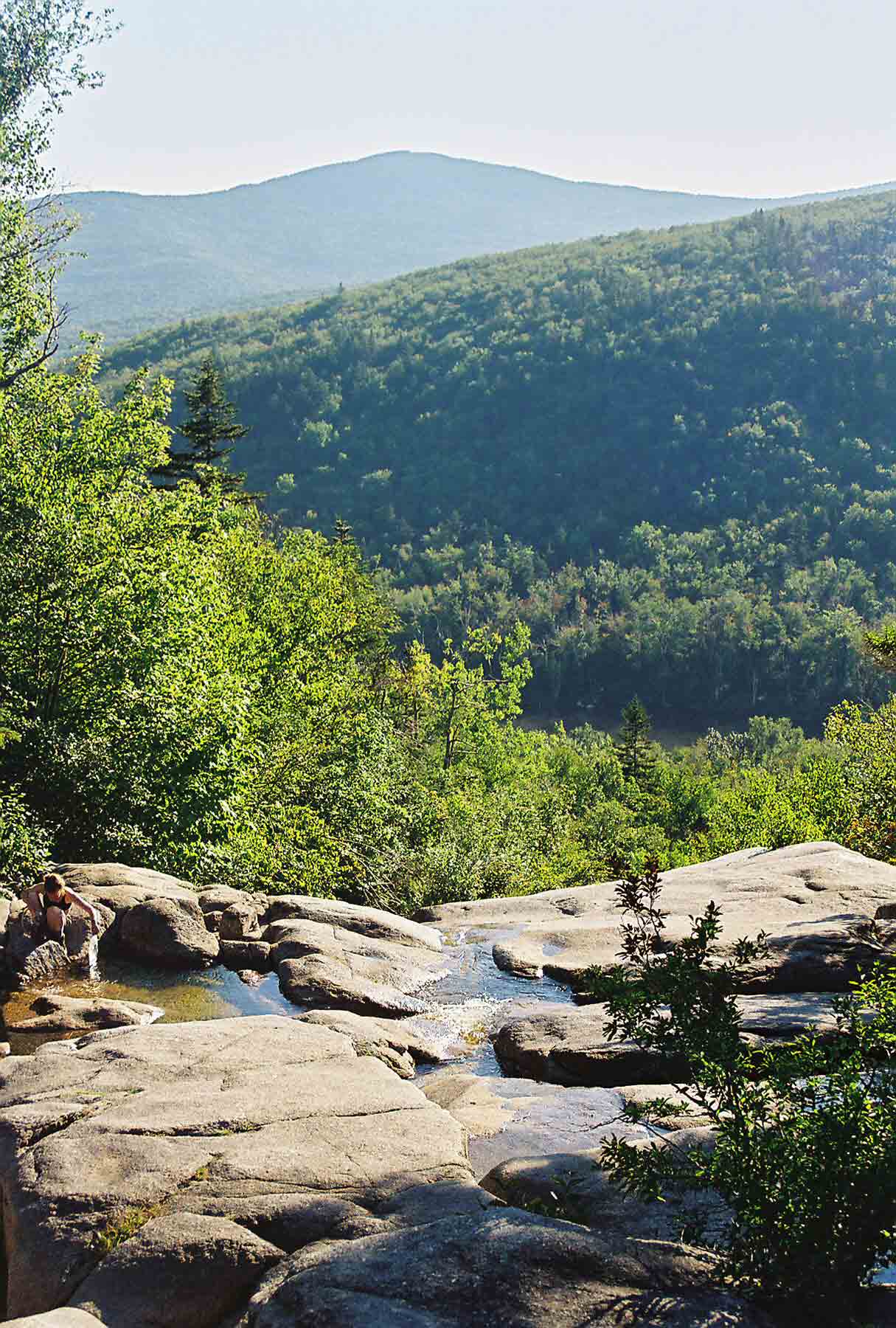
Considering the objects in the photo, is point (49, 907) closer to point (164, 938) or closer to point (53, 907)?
point (53, 907)

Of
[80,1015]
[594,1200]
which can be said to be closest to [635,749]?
[80,1015]

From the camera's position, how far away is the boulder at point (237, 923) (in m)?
16.3

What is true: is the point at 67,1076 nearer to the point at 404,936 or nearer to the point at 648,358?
the point at 404,936

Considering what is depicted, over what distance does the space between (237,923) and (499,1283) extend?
11.2m

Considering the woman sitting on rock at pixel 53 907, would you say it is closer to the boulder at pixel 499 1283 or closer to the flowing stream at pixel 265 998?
the flowing stream at pixel 265 998

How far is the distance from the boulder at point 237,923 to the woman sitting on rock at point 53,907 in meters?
2.11

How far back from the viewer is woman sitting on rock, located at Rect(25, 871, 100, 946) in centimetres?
1421

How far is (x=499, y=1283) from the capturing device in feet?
19.0

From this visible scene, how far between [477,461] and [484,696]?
485ft

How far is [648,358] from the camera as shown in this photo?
198 meters

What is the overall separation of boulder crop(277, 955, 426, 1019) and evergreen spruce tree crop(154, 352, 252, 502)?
29568 millimetres

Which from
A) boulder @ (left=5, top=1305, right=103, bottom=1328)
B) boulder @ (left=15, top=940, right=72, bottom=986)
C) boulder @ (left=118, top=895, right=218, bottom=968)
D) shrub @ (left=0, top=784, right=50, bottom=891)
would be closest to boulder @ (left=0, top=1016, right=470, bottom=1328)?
boulder @ (left=5, top=1305, right=103, bottom=1328)

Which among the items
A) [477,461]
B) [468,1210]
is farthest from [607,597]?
[468,1210]

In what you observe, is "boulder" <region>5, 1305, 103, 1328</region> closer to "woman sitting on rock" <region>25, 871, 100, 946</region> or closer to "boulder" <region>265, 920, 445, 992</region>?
"woman sitting on rock" <region>25, 871, 100, 946</region>
